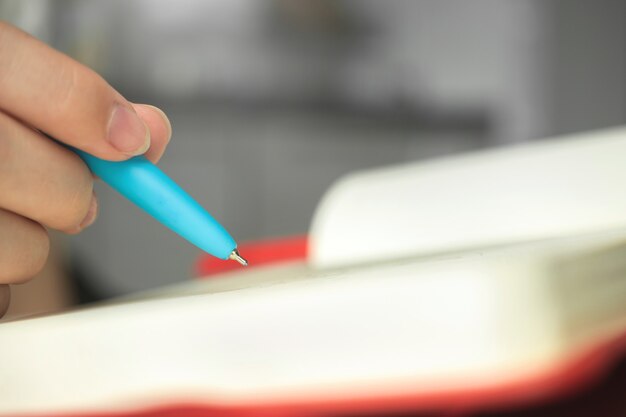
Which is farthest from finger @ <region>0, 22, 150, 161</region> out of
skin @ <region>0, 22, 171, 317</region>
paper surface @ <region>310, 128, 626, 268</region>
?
paper surface @ <region>310, 128, 626, 268</region>

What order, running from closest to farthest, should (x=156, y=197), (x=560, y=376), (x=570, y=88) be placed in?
1. (x=560, y=376)
2. (x=156, y=197)
3. (x=570, y=88)

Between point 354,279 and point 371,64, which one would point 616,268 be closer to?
point 354,279

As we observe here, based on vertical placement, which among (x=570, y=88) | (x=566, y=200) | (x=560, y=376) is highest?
(x=570, y=88)

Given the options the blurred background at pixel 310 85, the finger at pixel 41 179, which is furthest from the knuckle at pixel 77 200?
the blurred background at pixel 310 85

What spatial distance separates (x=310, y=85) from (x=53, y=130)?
3.31ft

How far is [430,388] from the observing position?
112 mm

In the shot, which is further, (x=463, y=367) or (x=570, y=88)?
(x=570, y=88)

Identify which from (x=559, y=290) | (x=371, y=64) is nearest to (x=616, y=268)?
(x=559, y=290)

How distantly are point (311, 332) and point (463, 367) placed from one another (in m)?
0.03

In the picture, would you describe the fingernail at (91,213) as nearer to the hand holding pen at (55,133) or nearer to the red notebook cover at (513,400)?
the hand holding pen at (55,133)

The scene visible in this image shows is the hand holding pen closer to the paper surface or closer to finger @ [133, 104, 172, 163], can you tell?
finger @ [133, 104, 172, 163]

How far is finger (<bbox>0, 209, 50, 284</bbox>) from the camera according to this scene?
0.22 meters

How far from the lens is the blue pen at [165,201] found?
21 centimetres

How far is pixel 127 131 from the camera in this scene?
196 mm
